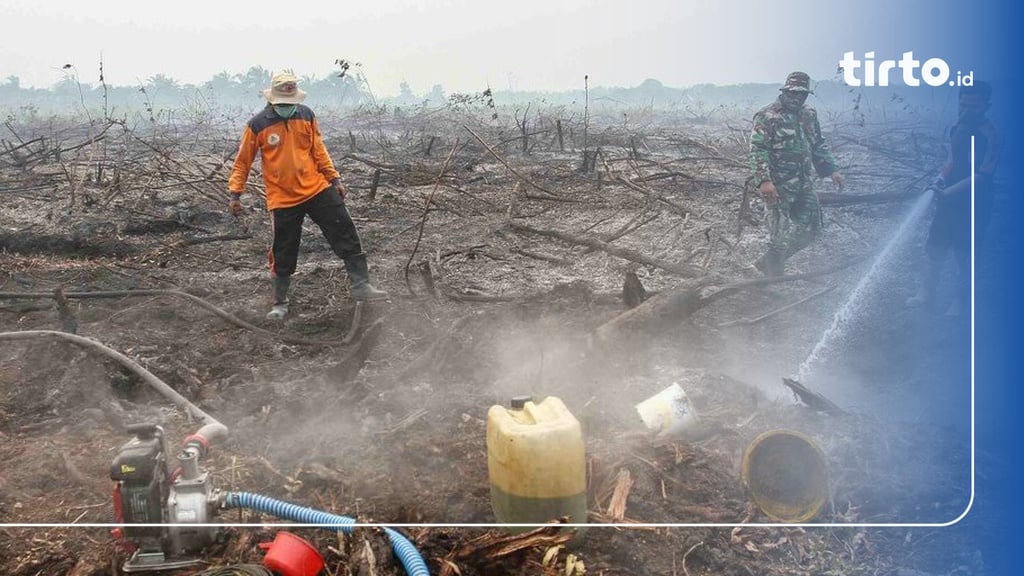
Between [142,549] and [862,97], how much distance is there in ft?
8.71

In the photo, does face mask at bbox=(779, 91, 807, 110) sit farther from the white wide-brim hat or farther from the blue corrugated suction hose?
the blue corrugated suction hose

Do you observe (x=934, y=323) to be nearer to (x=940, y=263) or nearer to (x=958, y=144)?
(x=940, y=263)

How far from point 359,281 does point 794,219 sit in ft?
8.44

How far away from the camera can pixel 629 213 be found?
19.1 feet

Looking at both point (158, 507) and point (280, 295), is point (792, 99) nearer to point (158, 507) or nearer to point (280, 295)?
point (280, 295)

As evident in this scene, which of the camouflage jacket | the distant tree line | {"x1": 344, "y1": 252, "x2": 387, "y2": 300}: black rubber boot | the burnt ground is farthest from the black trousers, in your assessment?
the camouflage jacket

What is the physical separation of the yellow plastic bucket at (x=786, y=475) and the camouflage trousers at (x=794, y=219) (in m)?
2.37

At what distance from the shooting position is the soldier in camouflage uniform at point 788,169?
4109mm

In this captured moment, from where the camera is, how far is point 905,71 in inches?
78.7

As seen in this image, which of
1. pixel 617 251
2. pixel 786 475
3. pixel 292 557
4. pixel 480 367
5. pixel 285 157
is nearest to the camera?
pixel 292 557

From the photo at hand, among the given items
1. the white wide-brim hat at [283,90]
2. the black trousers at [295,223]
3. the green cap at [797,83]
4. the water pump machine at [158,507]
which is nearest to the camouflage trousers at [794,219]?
the green cap at [797,83]

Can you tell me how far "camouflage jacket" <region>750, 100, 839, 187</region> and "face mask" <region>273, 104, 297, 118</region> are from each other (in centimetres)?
254

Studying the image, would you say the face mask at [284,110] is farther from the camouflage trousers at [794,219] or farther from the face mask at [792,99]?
the camouflage trousers at [794,219]

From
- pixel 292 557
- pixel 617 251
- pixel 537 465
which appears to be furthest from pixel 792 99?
pixel 292 557
